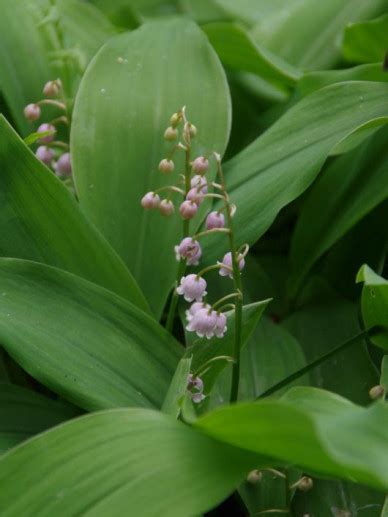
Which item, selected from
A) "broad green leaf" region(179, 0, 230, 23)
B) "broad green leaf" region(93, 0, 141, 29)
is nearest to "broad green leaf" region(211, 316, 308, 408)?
"broad green leaf" region(93, 0, 141, 29)

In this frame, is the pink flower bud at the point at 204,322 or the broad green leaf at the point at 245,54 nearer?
the pink flower bud at the point at 204,322

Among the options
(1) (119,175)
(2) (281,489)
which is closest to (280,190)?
(1) (119,175)

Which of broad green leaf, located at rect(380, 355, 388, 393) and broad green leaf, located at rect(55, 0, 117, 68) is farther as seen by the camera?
broad green leaf, located at rect(55, 0, 117, 68)

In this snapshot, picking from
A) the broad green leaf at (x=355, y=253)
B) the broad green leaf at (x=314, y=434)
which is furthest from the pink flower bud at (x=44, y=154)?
the broad green leaf at (x=314, y=434)

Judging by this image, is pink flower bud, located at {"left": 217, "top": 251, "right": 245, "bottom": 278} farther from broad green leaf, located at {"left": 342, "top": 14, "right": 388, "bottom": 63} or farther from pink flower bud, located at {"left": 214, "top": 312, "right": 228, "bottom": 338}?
broad green leaf, located at {"left": 342, "top": 14, "right": 388, "bottom": 63}

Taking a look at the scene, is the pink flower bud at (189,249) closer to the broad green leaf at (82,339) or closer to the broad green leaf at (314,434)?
the broad green leaf at (82,339)

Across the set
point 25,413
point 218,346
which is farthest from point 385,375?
point 25,413

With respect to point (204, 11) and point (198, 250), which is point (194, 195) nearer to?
point (198, 250)
